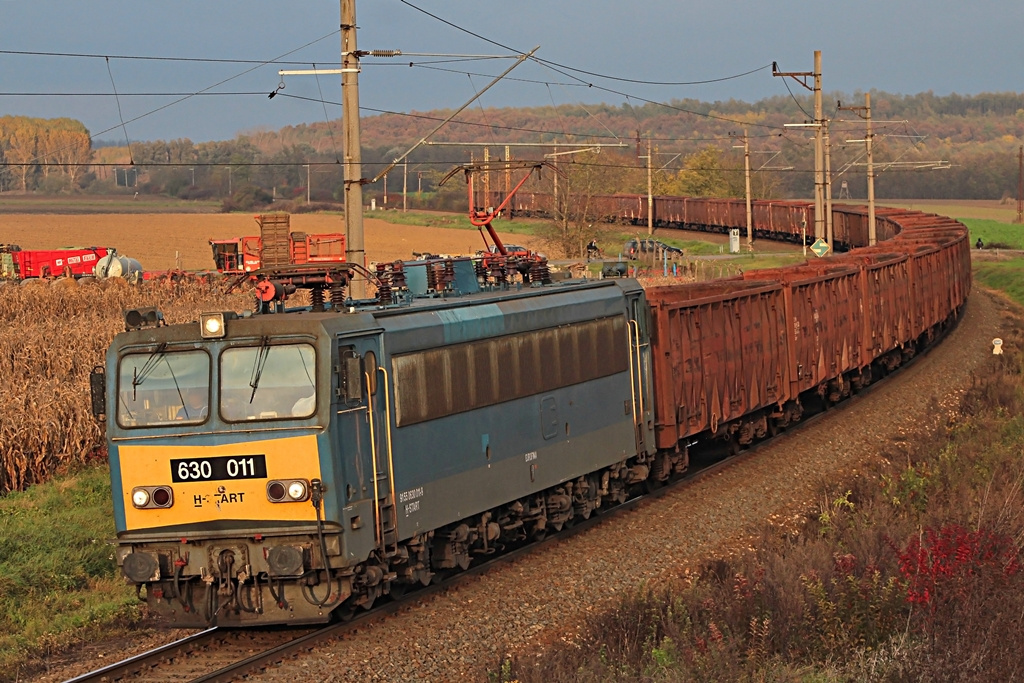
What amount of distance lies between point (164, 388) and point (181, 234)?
7389cm

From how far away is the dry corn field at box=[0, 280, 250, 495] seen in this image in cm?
1772

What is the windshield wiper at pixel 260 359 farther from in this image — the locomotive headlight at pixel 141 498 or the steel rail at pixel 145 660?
the steel rail at pixel 145 660

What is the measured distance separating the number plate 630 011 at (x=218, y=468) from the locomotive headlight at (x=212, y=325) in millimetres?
1030

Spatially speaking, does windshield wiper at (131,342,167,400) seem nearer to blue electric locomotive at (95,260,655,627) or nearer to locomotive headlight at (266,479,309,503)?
blue electric locomotive at (95,260,655,627)

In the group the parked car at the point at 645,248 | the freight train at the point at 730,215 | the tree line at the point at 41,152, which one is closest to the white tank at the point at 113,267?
the freight train at the point at 730,215

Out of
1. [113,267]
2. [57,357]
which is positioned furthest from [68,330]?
[113,267]

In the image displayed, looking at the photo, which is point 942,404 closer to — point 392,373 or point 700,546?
point 700,546

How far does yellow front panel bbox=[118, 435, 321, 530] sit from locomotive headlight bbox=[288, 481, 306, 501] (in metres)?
0.05

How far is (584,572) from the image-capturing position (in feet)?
43.5

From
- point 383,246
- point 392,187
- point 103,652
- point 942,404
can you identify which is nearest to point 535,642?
point 103,652

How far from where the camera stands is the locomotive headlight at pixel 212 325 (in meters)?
10.6

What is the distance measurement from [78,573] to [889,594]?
829cm

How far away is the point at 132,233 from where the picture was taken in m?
82.0

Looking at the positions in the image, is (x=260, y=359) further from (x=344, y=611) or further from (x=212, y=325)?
(x=344, y=611)
